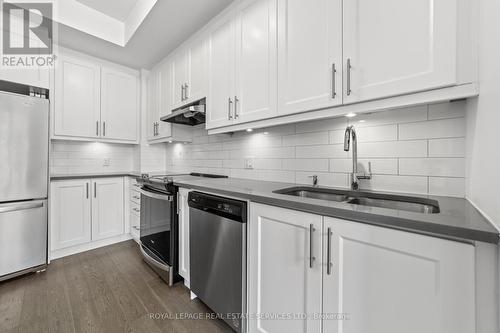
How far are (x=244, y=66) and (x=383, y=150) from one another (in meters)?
1.16

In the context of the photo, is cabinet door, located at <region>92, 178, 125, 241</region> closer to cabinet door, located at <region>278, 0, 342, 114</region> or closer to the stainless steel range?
the stainless steel range

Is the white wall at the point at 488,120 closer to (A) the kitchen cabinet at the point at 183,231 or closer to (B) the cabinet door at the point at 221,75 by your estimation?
(B) the cabinet door at the point at 221,75

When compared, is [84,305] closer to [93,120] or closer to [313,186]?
[313,186]

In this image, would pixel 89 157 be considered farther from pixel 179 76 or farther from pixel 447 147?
pixel 447 147

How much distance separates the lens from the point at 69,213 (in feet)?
8.30

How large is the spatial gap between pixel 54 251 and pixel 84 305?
1.27 meters

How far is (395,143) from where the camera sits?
50.1 inches

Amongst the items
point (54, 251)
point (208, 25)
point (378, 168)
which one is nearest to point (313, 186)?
point (378, 168)

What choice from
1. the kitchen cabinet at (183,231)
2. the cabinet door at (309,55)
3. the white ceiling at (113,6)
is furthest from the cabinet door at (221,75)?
the white ceiling at (113,6)

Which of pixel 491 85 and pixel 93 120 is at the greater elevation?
pixel 93 120

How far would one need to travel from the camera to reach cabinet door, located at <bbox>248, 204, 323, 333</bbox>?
0.97m

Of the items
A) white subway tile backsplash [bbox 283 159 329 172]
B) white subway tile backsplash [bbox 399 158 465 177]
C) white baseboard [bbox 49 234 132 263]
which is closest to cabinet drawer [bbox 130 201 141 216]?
white baseboard [bbox 49 234 132 263]

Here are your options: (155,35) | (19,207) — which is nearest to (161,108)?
(155,35)

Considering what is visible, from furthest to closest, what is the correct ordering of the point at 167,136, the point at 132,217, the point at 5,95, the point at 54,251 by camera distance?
1. the point at 132,217
2. the point at 167,136
3. the point at 54,251
4. the point at 5,95
